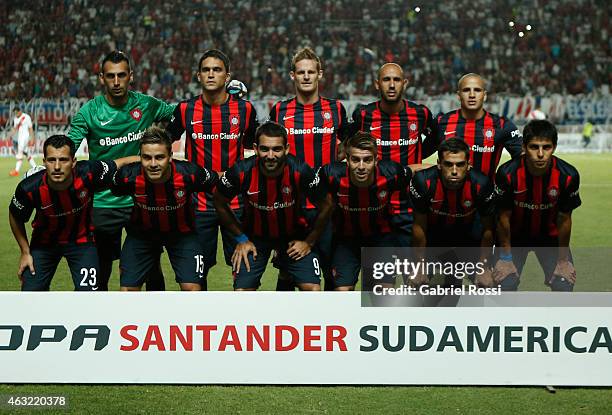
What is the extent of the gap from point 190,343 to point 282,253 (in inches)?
47.8

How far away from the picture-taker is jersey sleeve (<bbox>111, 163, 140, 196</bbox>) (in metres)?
4.65

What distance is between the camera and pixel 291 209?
15.6 ft

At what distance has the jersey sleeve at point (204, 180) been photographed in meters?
4.70

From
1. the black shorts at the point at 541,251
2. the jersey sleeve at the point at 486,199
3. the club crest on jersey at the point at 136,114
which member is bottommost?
the black shorts at the point at 541,251

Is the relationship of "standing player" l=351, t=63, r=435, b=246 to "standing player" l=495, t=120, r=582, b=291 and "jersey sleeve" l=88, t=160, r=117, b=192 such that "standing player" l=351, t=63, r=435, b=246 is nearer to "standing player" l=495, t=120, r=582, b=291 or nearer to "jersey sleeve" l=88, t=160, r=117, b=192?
"standing player" l=495, t=120, r=582, b=291

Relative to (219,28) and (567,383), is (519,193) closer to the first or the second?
(567,383)

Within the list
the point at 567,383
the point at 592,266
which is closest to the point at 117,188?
the point at 567,383

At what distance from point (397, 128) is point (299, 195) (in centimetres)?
87

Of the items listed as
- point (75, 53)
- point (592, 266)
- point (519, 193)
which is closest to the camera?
point (519, 193)

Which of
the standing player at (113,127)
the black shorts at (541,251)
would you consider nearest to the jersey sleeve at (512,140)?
the black shorts at (541,251)

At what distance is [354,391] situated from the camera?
12.9 ft

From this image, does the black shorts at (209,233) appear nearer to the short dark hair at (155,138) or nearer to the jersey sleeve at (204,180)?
the jersey sleeve at (204,180)

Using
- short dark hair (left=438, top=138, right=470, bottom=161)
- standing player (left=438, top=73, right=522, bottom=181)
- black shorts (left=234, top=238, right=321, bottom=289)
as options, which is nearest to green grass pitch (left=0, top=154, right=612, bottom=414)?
black shorts (left=234, top=238, right=321, bottom=289)

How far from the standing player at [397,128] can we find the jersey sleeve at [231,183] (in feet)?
3.08
